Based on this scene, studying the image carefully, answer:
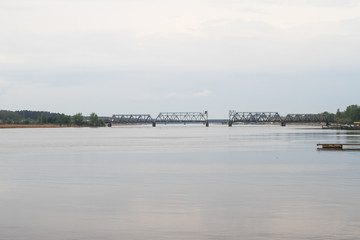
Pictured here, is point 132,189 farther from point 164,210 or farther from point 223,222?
point 223,222

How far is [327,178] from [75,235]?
27.3 metres

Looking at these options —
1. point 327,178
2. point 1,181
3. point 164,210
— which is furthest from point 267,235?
point 1,181

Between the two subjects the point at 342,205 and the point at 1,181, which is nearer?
the point at 342,205

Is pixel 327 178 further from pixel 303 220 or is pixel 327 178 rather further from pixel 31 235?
pixel 31 235

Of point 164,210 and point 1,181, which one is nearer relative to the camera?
point 164,210

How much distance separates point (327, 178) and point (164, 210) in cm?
2044

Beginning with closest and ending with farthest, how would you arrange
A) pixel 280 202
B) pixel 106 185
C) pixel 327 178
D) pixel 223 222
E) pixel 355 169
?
pixel 223 222 → pixel 280 202 → pixel 106 185 → pixel 327 178 → pixel 355 169

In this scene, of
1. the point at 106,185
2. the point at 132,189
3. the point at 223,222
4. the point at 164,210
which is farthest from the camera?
the point at 106,185

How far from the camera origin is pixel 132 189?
37.2 metres

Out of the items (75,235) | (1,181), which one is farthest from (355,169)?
(75,235)

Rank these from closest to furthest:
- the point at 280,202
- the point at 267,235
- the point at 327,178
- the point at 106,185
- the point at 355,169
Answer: the point at 267,235, the point at 280,202, the point at 106,185, the point at 327,178, the point at 355,169

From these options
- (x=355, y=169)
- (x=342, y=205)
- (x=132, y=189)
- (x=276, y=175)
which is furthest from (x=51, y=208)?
(x=355, y=169)

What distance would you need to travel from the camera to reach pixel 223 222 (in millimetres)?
25047

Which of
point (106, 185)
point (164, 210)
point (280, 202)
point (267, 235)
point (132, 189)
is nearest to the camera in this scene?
point (267, 235)
